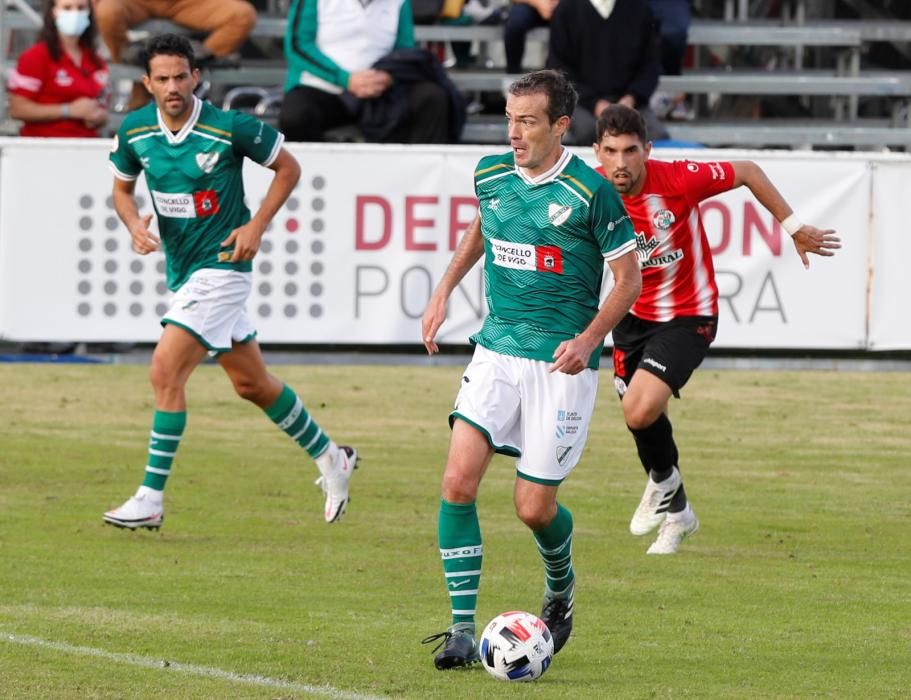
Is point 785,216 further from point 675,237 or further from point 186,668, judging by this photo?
point 186,668

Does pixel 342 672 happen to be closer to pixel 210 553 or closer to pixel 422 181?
pixel 210 553

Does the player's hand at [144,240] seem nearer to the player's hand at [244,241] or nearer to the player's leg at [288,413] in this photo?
the player's hand at [244,241]

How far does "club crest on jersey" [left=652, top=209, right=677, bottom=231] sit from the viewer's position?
8875 millimetres

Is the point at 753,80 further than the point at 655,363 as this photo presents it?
Yes

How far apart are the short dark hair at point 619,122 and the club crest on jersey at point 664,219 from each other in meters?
0.52

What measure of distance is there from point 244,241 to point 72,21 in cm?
737

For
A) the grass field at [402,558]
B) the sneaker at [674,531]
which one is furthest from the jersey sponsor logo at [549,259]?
the sneaker at [674,531]

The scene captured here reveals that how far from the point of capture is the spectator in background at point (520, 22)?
17.6 meters

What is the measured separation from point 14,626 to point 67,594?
0.72m

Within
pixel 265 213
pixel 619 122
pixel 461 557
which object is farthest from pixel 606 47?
pixel 461 557

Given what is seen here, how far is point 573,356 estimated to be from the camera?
6250 mm

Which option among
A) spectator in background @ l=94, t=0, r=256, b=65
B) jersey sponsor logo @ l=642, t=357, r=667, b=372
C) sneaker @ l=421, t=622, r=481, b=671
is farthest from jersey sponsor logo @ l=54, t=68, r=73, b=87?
sneaker @ l=421, t=622, r=481, b=671

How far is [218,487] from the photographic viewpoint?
425 inches

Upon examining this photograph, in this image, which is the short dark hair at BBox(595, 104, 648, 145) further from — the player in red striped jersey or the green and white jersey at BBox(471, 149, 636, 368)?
the green and white jersey at BBox(471, 149, 636, 368)
